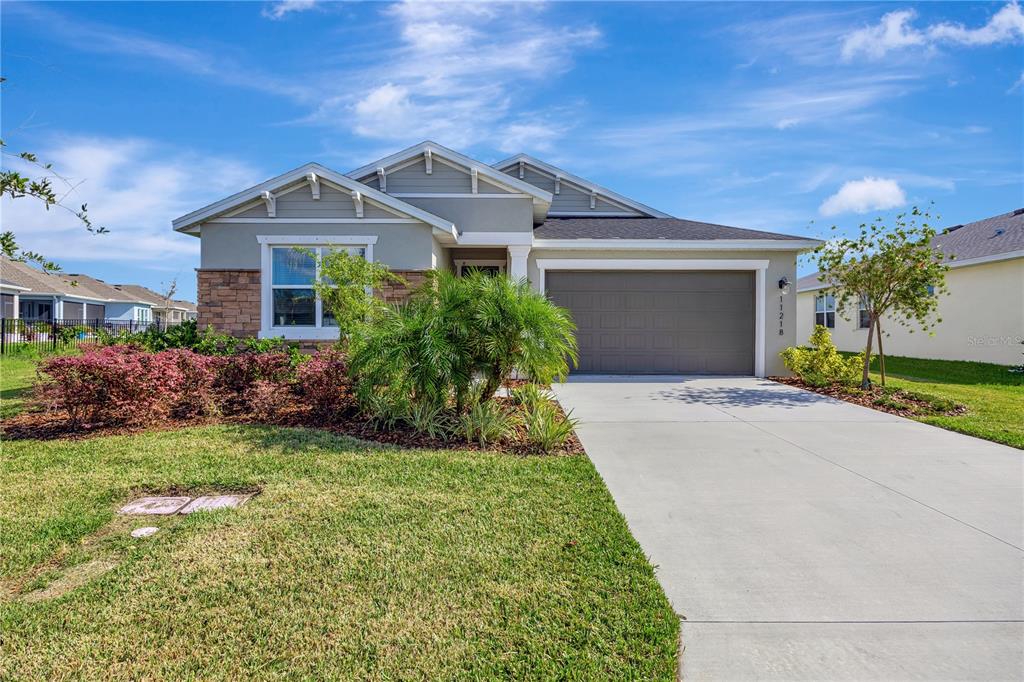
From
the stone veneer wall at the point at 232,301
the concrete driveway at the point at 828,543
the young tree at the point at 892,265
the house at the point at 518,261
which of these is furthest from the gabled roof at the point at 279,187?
the young tree at the point at 892,265

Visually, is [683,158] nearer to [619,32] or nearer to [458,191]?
[619,32]

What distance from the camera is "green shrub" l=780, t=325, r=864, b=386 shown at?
10884 mm

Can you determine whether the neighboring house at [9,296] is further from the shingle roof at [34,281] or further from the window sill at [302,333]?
the window sill at [302,333]

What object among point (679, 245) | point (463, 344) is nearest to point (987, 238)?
point (679, 245)

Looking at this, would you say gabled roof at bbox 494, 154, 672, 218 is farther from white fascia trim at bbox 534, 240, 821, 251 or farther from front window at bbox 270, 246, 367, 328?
front window at bbox 270, 246, 367, 328

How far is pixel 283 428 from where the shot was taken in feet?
21.5

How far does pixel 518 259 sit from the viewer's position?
38.4ft

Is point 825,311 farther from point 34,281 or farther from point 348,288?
point 34,281

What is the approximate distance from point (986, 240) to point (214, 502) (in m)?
21.9

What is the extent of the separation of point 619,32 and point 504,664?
9.72m

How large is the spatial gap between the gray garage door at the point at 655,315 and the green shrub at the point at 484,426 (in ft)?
20.7

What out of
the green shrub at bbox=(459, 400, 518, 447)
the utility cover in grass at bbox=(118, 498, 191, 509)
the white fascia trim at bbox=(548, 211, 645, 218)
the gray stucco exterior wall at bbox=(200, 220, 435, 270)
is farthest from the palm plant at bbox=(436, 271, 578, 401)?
the white fascia trim at bbox=(548, 211, 645, 218)

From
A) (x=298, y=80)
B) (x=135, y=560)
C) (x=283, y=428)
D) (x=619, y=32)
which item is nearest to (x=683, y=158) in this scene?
(x=619, y=32)

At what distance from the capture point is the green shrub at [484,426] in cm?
605
